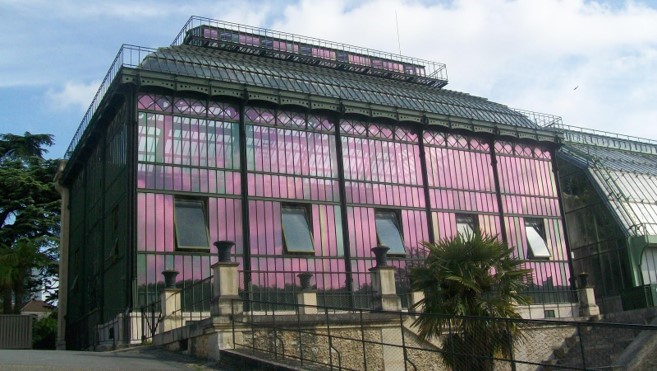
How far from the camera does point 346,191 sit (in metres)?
30.1

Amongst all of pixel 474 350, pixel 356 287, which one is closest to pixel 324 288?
pixel 356 287

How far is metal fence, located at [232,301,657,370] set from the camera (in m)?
12.7

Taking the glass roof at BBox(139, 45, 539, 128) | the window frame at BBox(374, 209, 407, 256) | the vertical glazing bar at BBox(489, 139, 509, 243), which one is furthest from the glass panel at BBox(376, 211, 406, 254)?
the vertical glazing bar at BBox(489, 139, 509, 243)

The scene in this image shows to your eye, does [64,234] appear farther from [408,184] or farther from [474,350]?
[474,350]

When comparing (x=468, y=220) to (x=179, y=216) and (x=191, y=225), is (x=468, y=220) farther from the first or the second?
(x=179, y=216)

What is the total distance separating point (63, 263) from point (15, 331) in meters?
7.13

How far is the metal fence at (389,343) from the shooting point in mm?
12688

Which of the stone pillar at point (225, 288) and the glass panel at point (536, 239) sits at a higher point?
the glass panel at point (536, 239)

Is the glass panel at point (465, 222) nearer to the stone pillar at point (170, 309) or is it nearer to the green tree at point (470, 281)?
the green tree at point (470, 281)

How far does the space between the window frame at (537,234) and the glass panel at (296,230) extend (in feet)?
37.6

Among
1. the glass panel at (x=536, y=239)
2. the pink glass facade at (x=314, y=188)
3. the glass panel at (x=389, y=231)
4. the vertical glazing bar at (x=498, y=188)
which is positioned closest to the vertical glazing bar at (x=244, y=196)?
the pink glass facade at (x=314, y=188)

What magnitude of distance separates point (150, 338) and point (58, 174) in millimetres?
18299

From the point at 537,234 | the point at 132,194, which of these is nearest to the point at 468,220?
the point at 537,234

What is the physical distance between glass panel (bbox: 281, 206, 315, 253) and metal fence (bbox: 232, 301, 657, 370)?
6.72m
